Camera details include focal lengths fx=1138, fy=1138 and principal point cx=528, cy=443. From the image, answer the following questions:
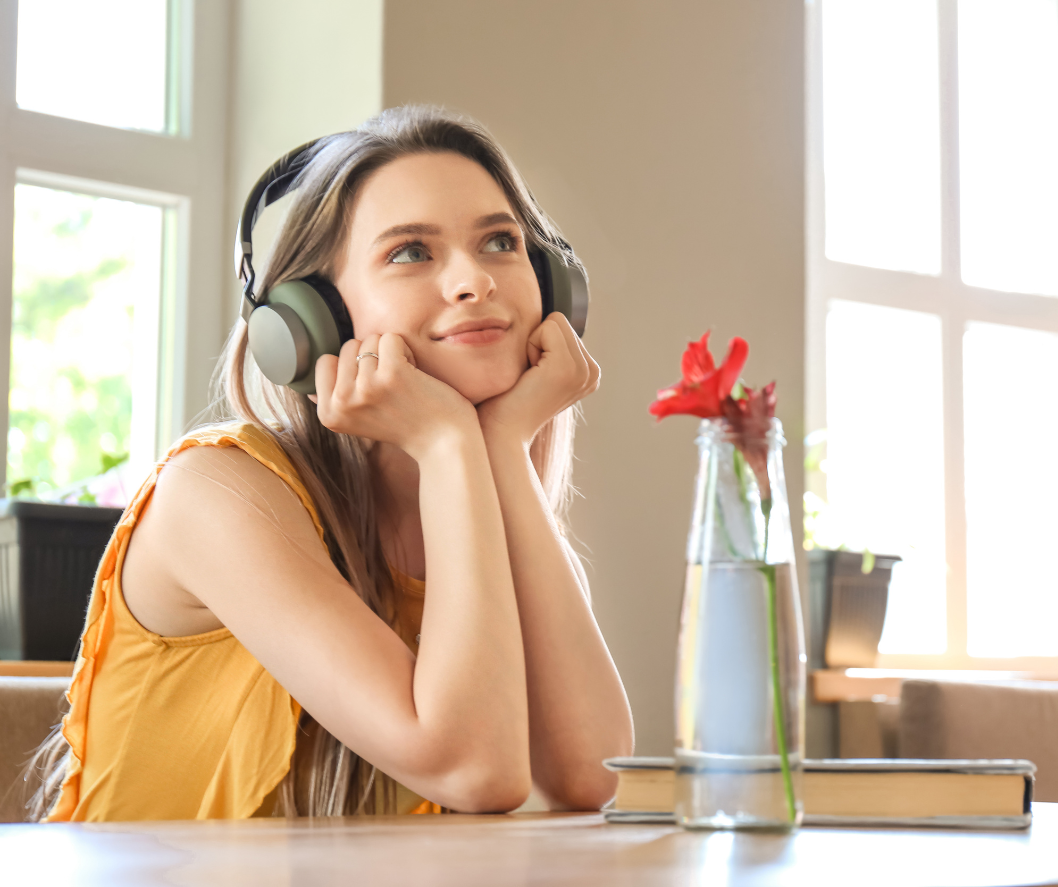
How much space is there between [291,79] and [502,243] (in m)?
0.82

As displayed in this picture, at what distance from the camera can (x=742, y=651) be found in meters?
0.60

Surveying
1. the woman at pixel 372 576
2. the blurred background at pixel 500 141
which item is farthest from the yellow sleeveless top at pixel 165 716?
the blurred background at pixel 500 141

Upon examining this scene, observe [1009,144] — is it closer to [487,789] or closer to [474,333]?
[474,333]

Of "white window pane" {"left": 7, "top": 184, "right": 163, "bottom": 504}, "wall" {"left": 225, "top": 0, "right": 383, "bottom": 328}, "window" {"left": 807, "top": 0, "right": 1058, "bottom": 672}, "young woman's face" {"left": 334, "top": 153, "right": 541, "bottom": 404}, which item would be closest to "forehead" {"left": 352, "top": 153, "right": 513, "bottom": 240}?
"young woman's face" {"left": 334, "top": 153, "right": 541, "bottom": 404}

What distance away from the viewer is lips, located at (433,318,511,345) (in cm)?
117

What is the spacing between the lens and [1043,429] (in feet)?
10.5

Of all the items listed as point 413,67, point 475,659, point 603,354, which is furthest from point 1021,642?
point 475,659

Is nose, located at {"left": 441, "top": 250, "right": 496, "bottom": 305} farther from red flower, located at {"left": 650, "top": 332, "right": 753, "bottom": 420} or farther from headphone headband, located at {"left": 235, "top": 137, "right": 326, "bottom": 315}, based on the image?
red flower, located at {"left": 650, "top": 332, "right": 753, "bottom": 420}

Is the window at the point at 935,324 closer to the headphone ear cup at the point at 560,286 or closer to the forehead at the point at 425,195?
the headphone ear cup at the point at 560,286

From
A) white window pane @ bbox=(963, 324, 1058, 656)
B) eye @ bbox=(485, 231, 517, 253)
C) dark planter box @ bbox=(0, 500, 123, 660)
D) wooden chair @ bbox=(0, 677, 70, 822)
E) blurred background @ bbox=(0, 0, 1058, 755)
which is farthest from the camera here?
white window pane @ bbox=(963, 324, 1058, 656)

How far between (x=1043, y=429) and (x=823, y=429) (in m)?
0.82

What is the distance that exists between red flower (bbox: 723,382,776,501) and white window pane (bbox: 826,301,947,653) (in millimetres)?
2326

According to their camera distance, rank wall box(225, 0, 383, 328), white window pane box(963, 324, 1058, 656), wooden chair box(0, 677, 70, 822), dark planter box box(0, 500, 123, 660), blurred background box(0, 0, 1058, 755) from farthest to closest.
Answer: white window pane box(963, 324, 1058, 656) → blurred background box(0, 0, 1058, 755) → wall box(225, 0, 383, 328) → dark planter box box(0, 500, 123, 660) → wooden chair box(0, 677, 70, 822)

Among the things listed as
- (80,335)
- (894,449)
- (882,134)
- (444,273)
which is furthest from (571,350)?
(882,134)
